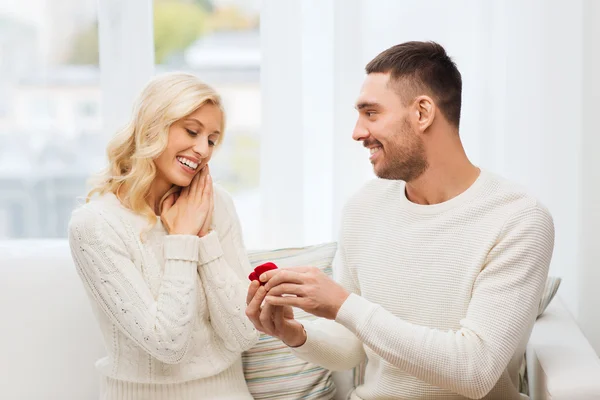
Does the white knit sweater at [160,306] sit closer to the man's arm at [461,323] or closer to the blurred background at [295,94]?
the man's arm at [461,323]

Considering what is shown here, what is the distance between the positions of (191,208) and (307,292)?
2.12ft

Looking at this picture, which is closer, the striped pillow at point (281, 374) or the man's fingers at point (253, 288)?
the man's fingers at point (253, 288)

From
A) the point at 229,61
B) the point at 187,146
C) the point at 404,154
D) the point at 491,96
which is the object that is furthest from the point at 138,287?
the point at 491,96

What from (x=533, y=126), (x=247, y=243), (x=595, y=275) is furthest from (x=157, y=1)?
(x=595, y=275)

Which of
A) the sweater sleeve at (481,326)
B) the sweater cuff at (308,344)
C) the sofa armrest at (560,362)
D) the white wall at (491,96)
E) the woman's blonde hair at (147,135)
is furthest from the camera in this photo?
the white wall at (491,96)

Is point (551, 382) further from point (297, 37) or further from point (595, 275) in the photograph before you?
point (297, 37)

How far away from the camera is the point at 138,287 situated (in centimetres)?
199

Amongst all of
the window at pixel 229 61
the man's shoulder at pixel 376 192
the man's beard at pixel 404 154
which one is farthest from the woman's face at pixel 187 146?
the window at pixel 229 61

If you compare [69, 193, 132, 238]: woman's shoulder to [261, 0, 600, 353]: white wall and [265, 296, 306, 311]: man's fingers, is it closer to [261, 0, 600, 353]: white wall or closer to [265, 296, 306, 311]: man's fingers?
[265, 296, 306, 311]: man's fingers

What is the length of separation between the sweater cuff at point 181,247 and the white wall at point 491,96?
2.79ft

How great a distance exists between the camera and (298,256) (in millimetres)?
2461

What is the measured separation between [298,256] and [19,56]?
4.50ft

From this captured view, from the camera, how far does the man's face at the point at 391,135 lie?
185 centimetres

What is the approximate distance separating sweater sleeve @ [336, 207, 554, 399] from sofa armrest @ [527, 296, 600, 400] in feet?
0.53
